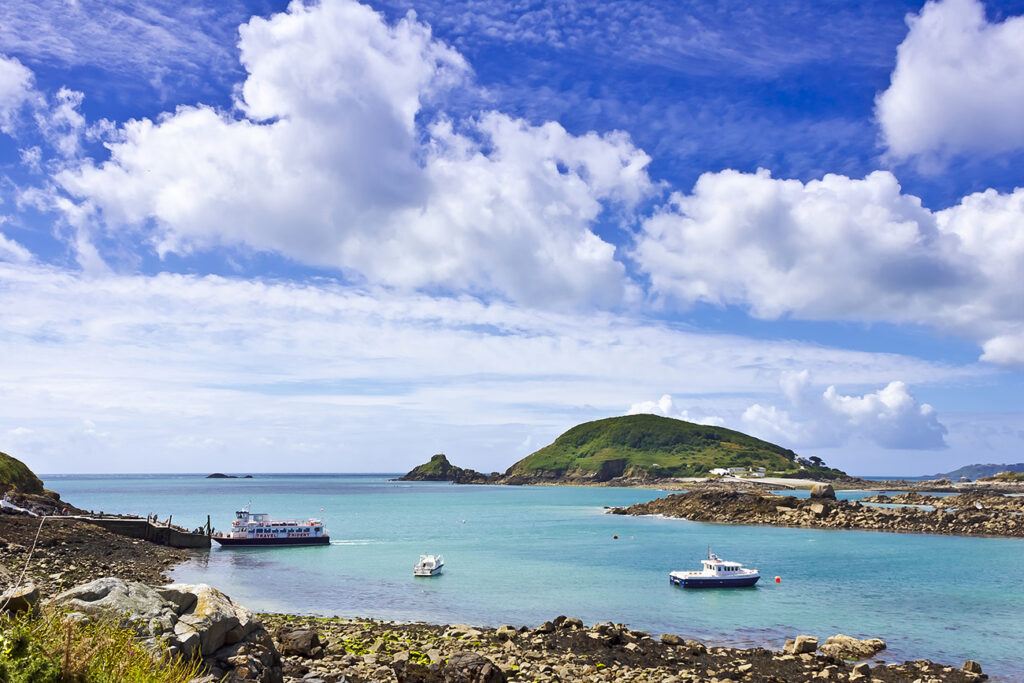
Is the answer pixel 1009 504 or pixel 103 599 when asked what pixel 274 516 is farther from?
pixel 1009 504

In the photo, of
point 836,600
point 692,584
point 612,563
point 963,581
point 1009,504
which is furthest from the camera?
point 1009,504

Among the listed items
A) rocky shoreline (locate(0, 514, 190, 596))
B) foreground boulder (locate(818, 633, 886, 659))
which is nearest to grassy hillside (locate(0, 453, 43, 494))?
rocky shoreline (locate(0, 514, 190, 596))

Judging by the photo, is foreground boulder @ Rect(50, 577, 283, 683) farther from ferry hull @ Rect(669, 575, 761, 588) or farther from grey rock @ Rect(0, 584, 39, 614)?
ferry hull @ Rect(669, 575, 761, 588)

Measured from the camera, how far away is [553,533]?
10006 centimetres

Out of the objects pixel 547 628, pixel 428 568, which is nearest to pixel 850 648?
pixel 547 628

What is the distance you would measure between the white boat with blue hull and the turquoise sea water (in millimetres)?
1054

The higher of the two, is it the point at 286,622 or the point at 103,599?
the point at 103,599

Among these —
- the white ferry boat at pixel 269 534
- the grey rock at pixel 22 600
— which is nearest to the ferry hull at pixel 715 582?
the grey rock at pixel 22 600

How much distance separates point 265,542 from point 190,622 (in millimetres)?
67218

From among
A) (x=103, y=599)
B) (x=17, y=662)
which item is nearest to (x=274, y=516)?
(x=103, y=599)

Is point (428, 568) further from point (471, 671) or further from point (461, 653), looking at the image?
point (471, 671)

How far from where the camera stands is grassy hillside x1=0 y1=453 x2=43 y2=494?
282 ft

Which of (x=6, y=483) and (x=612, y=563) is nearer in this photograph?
(x=612, y=563)

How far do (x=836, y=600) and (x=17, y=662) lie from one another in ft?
174
